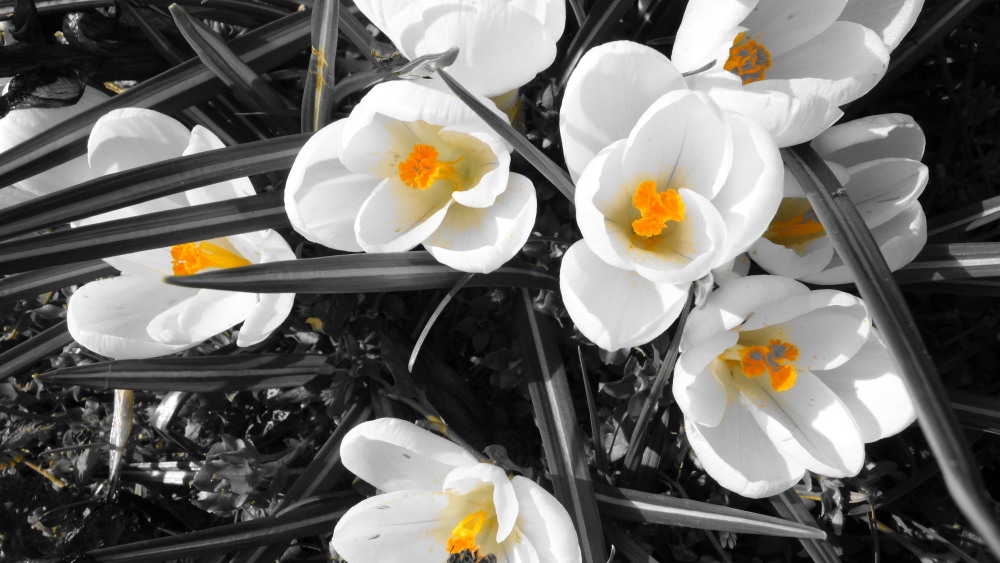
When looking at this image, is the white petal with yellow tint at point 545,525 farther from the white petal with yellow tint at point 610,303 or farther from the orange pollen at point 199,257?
the orange pollen at point 199,257

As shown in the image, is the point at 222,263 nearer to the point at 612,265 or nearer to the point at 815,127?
the point at 612,265

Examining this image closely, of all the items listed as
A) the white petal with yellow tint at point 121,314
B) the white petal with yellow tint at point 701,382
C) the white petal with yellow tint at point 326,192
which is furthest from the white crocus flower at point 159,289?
the white petal with yellow tint at point 701,382

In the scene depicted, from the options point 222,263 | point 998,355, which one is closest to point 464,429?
point 222,263

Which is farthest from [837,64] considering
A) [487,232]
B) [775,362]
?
[487,232]

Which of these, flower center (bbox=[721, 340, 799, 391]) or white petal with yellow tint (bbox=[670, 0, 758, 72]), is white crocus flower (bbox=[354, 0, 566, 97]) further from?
flower center (bbox=[721, 340, 799, 391])

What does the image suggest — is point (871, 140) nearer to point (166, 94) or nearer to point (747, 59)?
point (747, 59)
